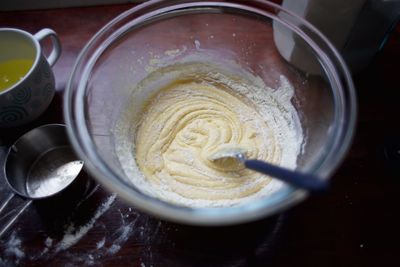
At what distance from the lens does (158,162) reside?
84 cm

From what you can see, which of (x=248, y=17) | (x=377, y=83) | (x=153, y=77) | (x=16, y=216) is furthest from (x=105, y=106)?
(x=377, y=83)

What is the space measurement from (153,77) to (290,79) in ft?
1.14

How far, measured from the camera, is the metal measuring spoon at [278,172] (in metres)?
0.57

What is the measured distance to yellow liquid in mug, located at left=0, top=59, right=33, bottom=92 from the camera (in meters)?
0.95

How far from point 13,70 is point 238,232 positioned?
700 millimetres

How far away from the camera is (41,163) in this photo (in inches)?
34.8

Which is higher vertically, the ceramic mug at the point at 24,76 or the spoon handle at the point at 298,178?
the spoon handle at the point at 298,178

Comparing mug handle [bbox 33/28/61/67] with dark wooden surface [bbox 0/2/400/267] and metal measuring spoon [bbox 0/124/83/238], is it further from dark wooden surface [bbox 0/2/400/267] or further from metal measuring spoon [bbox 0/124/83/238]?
dark wooden surface [bbox 0/2/400/267]

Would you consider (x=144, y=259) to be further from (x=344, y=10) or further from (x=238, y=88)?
(x=344, y=10)

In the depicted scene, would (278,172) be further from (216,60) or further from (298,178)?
(216,60)

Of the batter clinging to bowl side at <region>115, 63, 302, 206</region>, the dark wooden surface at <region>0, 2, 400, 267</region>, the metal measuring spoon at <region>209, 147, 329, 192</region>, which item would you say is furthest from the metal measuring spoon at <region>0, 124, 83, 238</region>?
the metal measuring spoon at <region>209, 147, 329, 192</region>

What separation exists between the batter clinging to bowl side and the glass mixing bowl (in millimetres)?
39

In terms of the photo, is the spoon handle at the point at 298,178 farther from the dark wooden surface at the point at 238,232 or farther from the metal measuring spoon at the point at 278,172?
the dark wooden surface at the point at 238,232

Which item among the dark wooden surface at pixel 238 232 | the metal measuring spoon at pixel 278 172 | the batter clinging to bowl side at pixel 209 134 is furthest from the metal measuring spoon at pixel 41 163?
the metal measuring spoon at pixel 278 172
